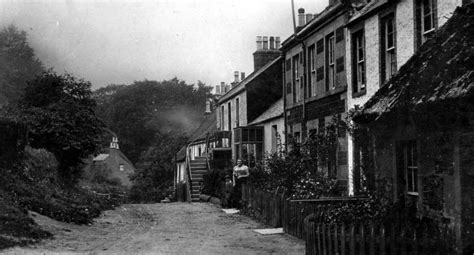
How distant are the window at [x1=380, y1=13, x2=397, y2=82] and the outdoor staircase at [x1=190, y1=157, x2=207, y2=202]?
2036cm

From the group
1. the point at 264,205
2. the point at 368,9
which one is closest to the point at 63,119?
the point at 264,205

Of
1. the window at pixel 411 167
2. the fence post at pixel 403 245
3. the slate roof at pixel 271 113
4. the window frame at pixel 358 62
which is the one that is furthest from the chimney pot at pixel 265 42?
the fence post at pixel 403 245

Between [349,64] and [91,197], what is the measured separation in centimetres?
1169

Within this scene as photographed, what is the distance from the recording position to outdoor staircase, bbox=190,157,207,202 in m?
35.1

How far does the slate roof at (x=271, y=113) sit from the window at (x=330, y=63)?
260 inches

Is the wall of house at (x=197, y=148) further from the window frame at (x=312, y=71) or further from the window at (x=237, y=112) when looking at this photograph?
the window frame at (x=312, y=71)

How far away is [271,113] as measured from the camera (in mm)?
29266

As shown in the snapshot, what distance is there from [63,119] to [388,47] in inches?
509

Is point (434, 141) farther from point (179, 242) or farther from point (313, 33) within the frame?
point (313, 33)

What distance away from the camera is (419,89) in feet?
32.0

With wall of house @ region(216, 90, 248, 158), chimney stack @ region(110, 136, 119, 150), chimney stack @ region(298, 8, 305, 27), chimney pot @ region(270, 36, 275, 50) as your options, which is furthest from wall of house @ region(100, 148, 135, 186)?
chimney stack @ region(298, 8, 305, 27)

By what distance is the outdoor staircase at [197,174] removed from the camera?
1380 inches

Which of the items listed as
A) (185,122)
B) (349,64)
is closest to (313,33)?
(349,64)

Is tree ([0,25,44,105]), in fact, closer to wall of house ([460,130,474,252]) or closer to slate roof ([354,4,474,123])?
slate roof ([354,4,474,123])
